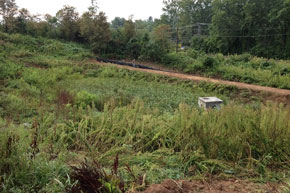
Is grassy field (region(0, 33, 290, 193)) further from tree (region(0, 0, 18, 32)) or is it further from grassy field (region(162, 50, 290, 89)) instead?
tree (region(0, 0, 18, 32))

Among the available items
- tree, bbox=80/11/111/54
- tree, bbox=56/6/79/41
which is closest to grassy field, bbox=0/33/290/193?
tree, bbox=80/11/111/54

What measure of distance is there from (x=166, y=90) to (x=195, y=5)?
44850mm

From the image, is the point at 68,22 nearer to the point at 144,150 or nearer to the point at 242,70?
the point at 242,70

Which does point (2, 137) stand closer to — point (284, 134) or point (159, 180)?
point (159, 180)

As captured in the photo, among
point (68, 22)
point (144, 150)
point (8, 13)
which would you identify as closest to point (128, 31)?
point (68, 22)

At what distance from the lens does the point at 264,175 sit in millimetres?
3262

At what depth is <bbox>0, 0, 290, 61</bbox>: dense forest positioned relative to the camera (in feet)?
80.0

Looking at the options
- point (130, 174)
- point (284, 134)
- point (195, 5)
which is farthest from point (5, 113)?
point (195, 5)

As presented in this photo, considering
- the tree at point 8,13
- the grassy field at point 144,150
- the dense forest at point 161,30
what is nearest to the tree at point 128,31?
the dense forest at point 161,30

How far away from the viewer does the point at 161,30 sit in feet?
82.5

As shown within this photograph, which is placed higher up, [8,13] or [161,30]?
[8,13]

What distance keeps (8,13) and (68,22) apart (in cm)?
561

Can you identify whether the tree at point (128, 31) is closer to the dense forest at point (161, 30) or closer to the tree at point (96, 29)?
the dense forest at point (161, 30)

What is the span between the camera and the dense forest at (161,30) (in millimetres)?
24391
